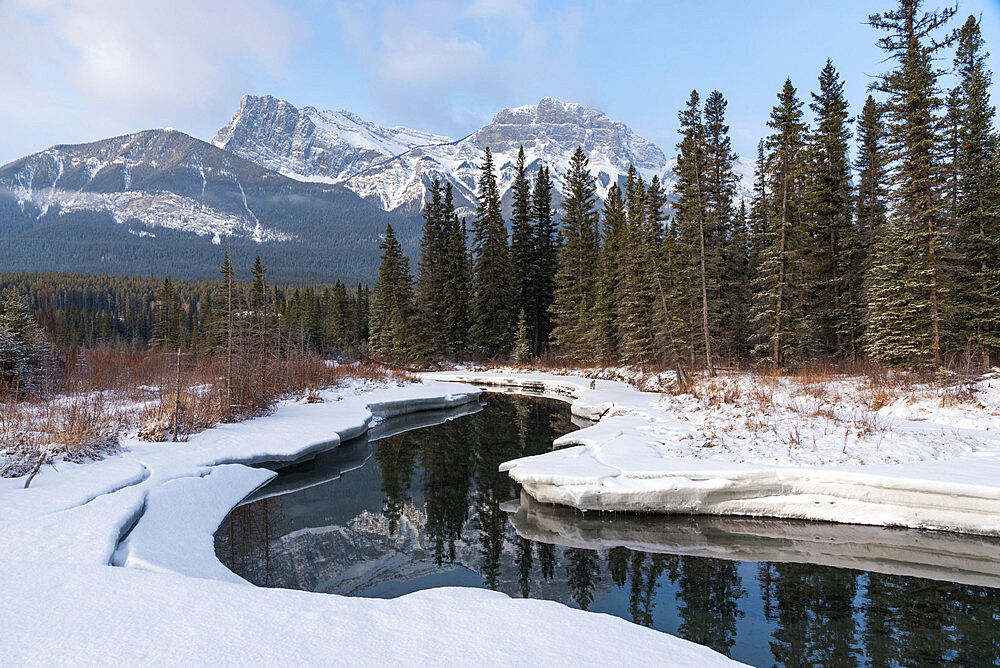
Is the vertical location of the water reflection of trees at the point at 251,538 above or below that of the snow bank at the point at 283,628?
below

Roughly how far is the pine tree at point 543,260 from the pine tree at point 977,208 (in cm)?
2945

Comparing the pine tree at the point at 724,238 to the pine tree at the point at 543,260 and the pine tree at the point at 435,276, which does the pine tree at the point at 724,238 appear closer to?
the pine tree at the point at 543,260

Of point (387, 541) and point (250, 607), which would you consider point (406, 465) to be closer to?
point (387, 541)

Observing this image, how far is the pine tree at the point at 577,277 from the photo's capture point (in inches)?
1491

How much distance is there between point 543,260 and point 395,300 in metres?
15.1

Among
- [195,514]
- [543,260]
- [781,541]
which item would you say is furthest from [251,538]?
[543,260]

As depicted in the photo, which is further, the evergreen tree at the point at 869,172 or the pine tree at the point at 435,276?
the pine tree at the point at 435,276

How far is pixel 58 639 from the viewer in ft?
12.7

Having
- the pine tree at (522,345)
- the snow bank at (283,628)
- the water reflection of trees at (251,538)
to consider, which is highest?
the pine tree at (522,345)

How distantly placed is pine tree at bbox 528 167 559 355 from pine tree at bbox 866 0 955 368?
29.7 meters

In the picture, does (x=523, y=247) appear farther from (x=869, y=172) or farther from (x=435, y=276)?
(x=869, y=172)

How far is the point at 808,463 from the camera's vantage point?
1001cm

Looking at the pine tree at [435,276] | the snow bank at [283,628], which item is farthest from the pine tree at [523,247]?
the snow bank at [283,628]

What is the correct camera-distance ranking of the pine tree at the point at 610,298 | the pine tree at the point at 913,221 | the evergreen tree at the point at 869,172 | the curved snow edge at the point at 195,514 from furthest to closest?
the pine tree at the point at 610,298 < the evergreen tree at the point at 869,172 < the pine tree at the point at 913,221 < the curved snow edge at the point at 195,514
